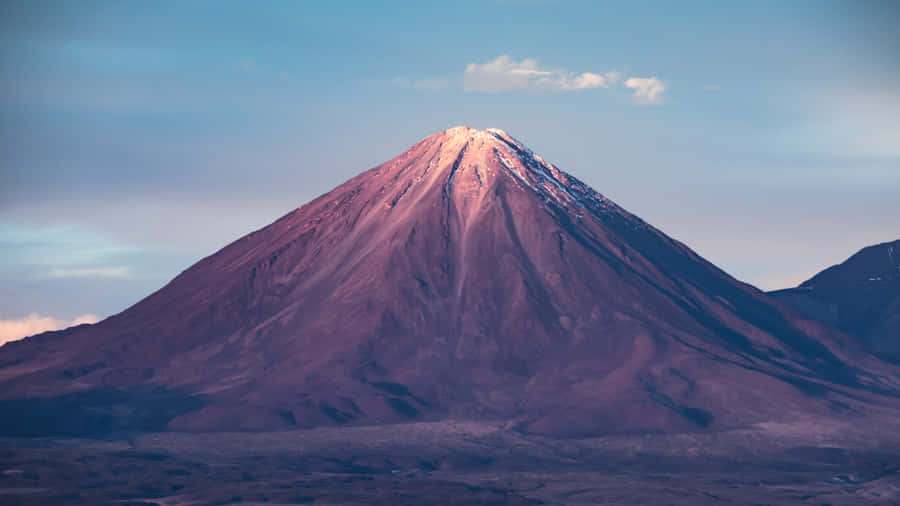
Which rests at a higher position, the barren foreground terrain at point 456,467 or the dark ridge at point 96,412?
the dark ridge at point 96,412

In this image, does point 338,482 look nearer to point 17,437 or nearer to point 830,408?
point 17,437

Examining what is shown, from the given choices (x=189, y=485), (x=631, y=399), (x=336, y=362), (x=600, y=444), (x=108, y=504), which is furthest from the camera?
(x=336, y=362)

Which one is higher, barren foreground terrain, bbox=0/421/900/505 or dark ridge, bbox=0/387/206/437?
dark ridge, bbox=0/387/206/437

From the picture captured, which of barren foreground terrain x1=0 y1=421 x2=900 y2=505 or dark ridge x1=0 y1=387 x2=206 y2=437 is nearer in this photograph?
barren foreground terrain x1=0 y1=421 x2=900 y2=505

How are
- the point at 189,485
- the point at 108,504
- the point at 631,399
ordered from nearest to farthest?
the point at 108,504 → the point at 189,485 → the point at 631,399

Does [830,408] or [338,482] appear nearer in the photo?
[338,482]

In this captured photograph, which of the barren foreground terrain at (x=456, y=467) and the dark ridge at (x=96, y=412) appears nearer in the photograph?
the barren foreground terrain at (x=456, y=467)

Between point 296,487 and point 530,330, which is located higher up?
point 530,330

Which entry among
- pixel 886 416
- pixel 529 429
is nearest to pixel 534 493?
pixel 529 429
